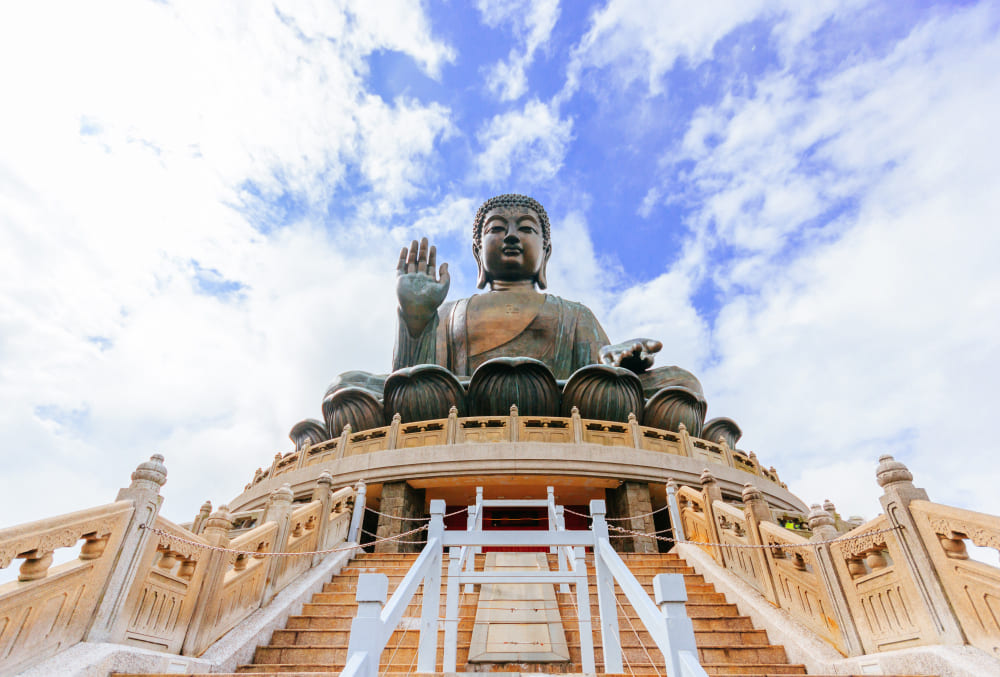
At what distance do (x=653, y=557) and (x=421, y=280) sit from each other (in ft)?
34.1

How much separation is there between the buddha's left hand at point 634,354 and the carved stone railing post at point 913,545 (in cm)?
977

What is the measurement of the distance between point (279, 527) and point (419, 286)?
1051cm

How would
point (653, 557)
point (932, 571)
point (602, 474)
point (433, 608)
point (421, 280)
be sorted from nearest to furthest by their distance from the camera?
point (433, 608) → point (932, 571) → point (653, 557) → point (602, 474) → point (421, 280)

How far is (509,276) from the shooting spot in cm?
1852

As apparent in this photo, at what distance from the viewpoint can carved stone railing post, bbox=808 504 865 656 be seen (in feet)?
14.1

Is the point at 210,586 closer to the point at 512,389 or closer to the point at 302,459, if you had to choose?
the point at 302,459

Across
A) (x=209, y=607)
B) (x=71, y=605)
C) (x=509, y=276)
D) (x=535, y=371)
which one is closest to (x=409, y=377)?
(x=535, y=371)

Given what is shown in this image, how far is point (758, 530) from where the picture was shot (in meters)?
5.56

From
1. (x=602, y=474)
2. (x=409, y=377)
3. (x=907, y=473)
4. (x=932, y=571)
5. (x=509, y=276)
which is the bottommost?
(x=932, y=571)

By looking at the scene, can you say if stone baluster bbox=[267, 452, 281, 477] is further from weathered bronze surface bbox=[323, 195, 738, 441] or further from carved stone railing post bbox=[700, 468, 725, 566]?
carved stone railing post bbox=[700, 468, 725, 566]

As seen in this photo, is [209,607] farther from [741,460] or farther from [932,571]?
[741,460]

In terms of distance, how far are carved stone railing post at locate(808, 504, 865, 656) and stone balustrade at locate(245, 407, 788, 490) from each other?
6.22 metres

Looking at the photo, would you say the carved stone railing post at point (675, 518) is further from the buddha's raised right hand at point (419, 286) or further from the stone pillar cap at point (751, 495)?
the buddha's raised right hand at point (419, 286)

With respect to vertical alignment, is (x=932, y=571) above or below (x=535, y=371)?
below
